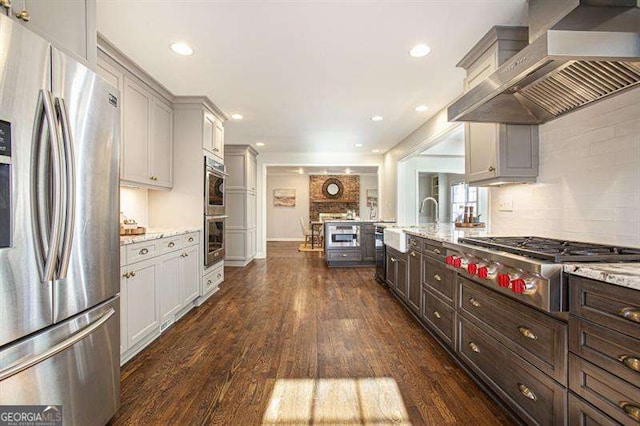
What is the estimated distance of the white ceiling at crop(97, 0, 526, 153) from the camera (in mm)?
2010

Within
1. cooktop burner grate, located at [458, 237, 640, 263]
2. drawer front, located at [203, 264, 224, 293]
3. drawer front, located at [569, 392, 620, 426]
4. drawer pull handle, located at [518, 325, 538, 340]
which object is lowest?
drawer front, located at [203, 264, 224, 293]

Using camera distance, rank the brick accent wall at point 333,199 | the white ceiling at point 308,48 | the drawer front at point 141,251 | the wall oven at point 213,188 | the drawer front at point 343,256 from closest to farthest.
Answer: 1. the white ceiling at point 308,48
2. the drawer front at point 141,251
3. the wall oven at point 213,188
4. the drawer front at point 343,256
5. the brick accent wall at point 333,199

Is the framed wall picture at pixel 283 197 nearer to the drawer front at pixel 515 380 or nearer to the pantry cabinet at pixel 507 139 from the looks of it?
the pantry cabinet at pixel 507 139

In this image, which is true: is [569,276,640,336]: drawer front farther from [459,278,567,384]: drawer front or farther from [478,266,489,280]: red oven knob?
[478,266,489,280]: red oven knob

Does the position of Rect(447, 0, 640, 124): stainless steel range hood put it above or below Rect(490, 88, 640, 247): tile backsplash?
above

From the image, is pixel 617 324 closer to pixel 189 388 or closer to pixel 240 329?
pixel 189 388

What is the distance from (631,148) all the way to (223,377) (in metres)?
2.65

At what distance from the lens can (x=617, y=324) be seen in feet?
3.36

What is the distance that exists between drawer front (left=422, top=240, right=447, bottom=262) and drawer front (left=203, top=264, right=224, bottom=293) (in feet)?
8.33

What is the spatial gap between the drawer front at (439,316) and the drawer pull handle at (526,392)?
687mm

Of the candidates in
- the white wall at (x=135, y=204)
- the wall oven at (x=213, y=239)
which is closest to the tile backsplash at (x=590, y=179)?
the wall oven at (x=213, y=239)

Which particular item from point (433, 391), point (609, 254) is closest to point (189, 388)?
point (433, 391)

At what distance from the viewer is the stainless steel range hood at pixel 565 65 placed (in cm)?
126

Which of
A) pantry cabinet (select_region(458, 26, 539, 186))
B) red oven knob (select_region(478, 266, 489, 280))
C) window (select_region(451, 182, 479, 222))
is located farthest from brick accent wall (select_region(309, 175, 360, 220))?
red oven knob (select_region(478, 266, 489, 280))
